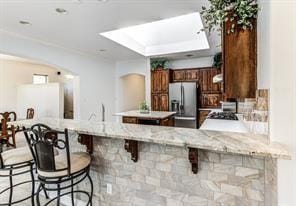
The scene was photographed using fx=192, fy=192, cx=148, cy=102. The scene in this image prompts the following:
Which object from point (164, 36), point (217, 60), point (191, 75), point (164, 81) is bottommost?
point (164, 81)

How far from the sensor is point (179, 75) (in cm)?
695

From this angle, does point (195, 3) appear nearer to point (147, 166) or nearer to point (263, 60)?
point (263, 60)

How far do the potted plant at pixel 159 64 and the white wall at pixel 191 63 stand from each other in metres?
0.37

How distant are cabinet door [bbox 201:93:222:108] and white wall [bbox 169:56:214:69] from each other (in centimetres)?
108

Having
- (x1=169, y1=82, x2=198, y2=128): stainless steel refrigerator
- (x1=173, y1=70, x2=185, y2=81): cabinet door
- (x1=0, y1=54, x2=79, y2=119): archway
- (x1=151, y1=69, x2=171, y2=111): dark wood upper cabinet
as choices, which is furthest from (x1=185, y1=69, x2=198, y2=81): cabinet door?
(x1=0, y1=54, x2=79, y2=119): archway

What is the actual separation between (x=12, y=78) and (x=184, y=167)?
8.15 m

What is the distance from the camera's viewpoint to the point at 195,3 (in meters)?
2.74

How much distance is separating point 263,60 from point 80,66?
5366 mm

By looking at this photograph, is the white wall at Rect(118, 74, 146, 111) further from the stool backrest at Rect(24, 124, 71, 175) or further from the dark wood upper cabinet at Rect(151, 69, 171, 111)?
the stool backrest at Rect(24, 124, 71, 175)

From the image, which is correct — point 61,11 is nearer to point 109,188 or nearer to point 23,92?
point 109,188

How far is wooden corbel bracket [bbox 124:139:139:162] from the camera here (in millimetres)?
1904

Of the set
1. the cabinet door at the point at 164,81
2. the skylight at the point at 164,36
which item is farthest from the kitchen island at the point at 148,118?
the skylight at the point at 164,36

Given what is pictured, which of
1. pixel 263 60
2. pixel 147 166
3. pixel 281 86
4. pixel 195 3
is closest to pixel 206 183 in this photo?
pixel 147 166

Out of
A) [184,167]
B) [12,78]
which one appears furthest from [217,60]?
[12,78]
